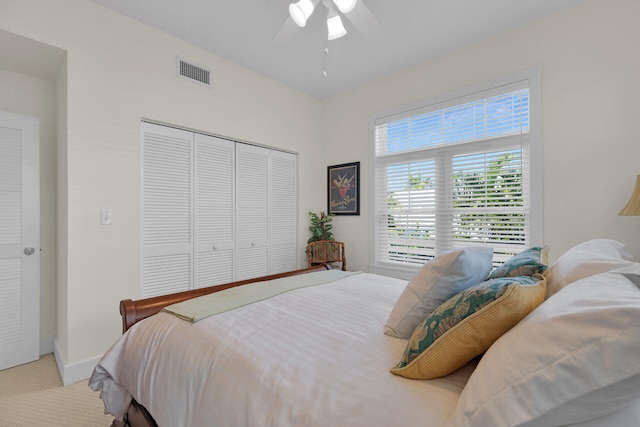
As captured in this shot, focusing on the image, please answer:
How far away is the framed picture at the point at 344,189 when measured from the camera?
3895 millimetres

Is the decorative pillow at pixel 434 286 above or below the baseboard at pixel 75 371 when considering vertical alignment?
above

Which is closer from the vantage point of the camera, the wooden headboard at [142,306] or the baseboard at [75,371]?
the wooden headboard at [142,306]

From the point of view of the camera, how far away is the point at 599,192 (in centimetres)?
234

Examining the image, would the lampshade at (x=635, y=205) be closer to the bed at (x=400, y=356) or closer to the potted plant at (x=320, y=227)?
the bed at (x=400, y=356)

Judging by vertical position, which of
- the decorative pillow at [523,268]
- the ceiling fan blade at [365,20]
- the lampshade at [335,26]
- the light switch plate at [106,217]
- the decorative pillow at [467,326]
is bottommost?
the decorative pillow at [467,326]

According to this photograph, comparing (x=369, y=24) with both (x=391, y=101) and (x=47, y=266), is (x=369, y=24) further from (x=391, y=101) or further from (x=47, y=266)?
(x=47, y=266)

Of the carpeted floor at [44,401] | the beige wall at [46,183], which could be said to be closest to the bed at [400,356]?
the carpeted floor at [44,401]

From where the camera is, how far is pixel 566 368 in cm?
56

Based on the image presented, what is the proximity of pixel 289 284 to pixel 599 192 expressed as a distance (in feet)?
8.21

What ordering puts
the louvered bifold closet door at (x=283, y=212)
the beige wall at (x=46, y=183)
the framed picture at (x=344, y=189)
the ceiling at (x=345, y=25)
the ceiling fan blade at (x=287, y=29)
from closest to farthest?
the ceiling fan blade at (x=287, y=29)
the ceiling at (x=345, y=25)
the beige wall at (x=46, y=183)
the louvered bifold closet door at (x=283, y=212)
the framed picture at (x=344, y=189)

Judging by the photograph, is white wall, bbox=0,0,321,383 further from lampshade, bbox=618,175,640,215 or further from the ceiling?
lampshade, bbox=618,175,640,215

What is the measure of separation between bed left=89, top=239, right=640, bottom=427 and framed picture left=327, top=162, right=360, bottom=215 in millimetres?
2250

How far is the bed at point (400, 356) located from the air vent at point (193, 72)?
2.23 m

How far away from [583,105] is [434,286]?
238 cm
